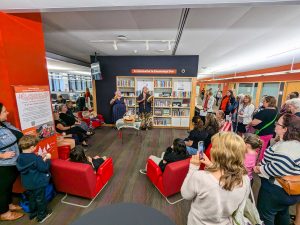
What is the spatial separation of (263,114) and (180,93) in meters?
3.74

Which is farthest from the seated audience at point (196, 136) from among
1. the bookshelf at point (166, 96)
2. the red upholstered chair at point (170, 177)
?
the bookshelf at point (166, 96)

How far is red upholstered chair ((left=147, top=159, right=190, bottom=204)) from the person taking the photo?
2.28 meters

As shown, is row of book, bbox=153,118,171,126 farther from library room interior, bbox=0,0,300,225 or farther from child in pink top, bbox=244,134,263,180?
child in pink top, bbox=244,134,263,180

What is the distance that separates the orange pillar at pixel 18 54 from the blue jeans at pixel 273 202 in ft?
10.7

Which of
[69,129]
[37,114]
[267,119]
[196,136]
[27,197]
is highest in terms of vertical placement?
[37,114]

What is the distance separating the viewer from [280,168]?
1435mm

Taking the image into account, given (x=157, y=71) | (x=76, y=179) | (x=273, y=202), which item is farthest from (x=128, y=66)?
(x=273, y=202)

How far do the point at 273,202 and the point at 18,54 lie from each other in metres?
3.68

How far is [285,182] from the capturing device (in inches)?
56.2

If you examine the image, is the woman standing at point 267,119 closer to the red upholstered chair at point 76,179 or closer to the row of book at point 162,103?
the red upholstered chair at point 76,179

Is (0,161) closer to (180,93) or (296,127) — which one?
(296,127)

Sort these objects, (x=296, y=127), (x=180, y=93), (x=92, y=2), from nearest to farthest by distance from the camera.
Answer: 1. (x=296, y=127)
2. (x=92, y=2)
3. (x=180, y=93)

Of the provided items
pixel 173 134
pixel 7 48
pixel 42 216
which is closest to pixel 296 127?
pixel 42 216

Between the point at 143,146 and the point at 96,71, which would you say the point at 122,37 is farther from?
the point at 143,146
